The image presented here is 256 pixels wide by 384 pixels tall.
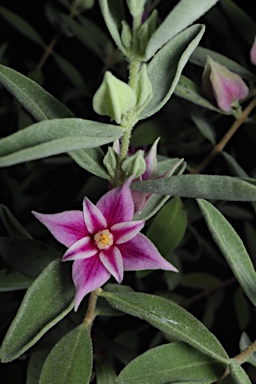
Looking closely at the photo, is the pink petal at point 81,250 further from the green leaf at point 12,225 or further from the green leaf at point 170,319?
the green leaf at point 12,225

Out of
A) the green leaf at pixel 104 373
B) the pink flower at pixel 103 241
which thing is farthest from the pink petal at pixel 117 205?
the green leaf at pixel 104 373

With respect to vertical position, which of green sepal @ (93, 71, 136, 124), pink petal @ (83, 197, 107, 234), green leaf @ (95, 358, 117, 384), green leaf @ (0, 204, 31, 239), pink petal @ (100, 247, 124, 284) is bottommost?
green leaf @ (95, 358, 117, 384)

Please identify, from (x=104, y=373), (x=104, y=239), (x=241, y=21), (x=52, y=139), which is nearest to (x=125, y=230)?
(x=104, y=239)

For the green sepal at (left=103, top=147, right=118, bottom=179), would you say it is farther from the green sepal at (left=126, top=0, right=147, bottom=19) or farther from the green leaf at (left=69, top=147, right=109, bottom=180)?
the green sepal at (left=126, top=0, right=147, bottom=19)

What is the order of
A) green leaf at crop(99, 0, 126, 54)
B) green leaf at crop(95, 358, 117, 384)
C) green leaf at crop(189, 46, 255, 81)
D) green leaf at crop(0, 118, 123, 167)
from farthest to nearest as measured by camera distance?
1. green leaf at crop(189, 46, 255, 81)
2. green leaf at crop(95, 358, 117, 384)
3. green leaf at crop(99, 0, 126, 54)
4. green leaf at crop(0, 118, 123, 167)

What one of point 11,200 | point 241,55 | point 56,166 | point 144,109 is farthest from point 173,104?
point 144,109

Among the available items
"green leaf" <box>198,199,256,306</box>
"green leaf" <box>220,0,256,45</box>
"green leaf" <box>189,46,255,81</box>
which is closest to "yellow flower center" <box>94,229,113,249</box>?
"green leaf" <box>198,199,256,306</box>

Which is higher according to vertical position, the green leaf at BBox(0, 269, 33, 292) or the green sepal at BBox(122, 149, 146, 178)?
the green sepal at BBox(122, 149, 146, 178)

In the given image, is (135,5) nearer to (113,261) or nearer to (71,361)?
(113,261)
